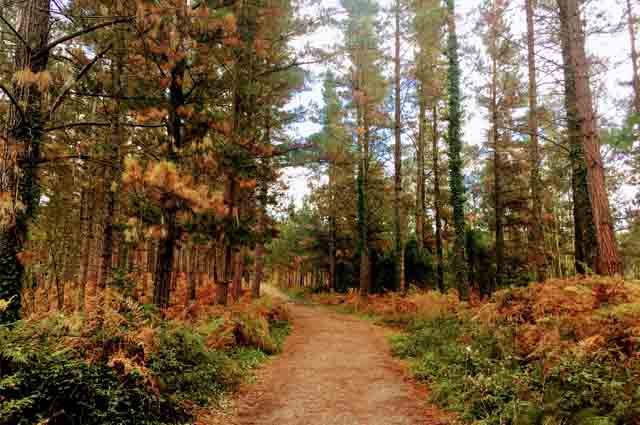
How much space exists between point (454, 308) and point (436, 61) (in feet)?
40.3

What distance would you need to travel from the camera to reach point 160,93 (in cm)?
836

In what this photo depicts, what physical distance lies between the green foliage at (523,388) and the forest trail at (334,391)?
43 cm

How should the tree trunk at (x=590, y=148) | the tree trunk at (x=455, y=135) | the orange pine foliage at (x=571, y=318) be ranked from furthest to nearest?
the tree trunk at (x=455, y=135) → the tree trunk at (x=590, y=148) → the orange pine foliage at (x=571, y=318)

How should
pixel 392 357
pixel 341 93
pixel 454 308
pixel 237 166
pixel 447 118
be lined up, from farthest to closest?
pixel 341 93 → pixel 447 118 → pixel 454 308 → pixel 237 166 → pixel 392 357

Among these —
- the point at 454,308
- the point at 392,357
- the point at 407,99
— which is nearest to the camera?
the point at 392,357

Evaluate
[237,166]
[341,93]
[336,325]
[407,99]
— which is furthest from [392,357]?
[341,93]

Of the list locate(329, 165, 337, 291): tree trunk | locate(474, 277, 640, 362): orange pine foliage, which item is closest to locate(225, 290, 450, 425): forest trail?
locate(474, 277, 640, 362): orange pine foliage

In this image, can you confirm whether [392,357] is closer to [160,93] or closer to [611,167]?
[160,93]

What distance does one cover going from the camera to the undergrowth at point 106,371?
11.4 feet

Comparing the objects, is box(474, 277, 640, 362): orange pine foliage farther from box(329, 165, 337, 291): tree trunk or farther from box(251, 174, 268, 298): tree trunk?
box(329, 165, 337, 291): tree trunk

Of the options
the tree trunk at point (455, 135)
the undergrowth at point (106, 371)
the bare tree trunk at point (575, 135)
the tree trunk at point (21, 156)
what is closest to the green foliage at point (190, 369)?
the undergrowth at point (106, 371)

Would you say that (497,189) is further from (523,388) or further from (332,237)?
(523,388)

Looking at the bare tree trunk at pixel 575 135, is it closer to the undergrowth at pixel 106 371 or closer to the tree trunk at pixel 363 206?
the undergrowth at pixel 106 371

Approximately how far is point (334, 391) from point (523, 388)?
8.82 feet
